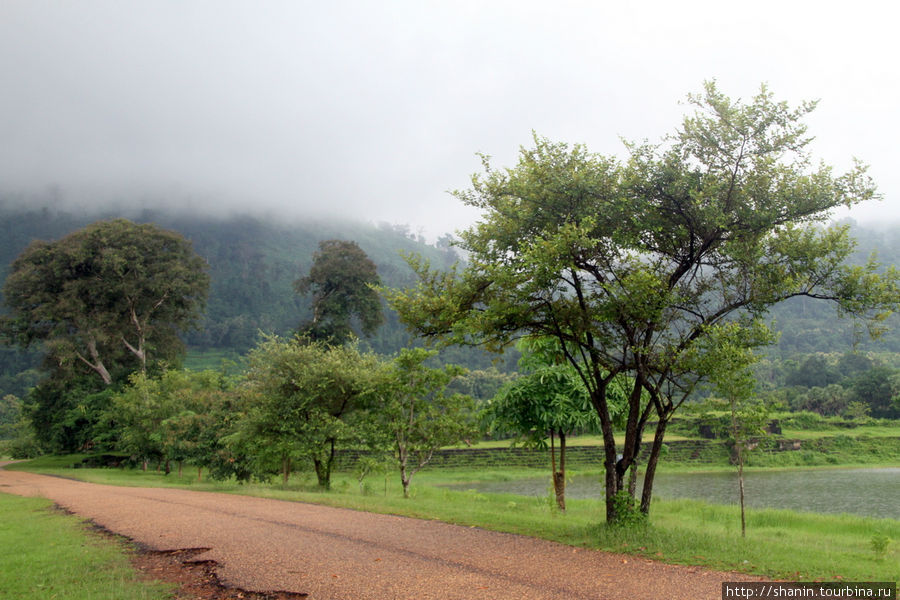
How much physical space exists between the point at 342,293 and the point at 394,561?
3676 cm

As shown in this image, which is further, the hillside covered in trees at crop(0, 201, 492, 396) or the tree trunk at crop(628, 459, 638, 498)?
the hillside covered in trees at crop(0, 201, 492, 396)

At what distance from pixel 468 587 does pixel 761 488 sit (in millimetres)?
26727

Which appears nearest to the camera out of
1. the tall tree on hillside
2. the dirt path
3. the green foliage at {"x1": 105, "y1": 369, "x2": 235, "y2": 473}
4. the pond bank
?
the dirt path

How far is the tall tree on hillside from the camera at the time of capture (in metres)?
42.5

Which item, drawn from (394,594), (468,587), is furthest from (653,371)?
(394,594)

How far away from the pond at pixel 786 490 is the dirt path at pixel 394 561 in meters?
9.90

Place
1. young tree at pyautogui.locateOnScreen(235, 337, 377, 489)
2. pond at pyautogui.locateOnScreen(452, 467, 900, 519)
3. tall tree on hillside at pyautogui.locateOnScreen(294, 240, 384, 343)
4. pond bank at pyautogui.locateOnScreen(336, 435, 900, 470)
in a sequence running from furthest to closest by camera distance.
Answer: pond bank at pyautogui.locateOnScreen(336, 435, 900, 470)
tall tree on hillside at pyautogui.locateOnScreen(294, 240, 384, 343)
pond at pyautogui.locateOnScreen(452, 467, 900, 519)
young tree at pyautogui.locateOnScreen(235, 337, 377, 489)

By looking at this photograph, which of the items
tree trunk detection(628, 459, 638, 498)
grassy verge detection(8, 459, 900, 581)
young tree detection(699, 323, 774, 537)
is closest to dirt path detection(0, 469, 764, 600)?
grassy verge detection(8, 459, 900, 581)

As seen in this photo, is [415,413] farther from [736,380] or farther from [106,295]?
[106,295]

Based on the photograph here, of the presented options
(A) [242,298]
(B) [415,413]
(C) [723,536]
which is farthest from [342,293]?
(A) [242,298]

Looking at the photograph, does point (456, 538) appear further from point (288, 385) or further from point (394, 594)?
point (288, 385)

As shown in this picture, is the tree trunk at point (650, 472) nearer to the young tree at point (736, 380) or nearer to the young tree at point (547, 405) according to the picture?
the young tree at point (736, 380)

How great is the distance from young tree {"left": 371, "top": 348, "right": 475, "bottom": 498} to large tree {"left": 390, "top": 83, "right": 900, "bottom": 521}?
823cm

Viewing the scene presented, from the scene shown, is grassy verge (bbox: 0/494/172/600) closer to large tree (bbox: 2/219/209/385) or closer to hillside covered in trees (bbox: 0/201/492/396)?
large tree (bbox: 2/219/209/385)
